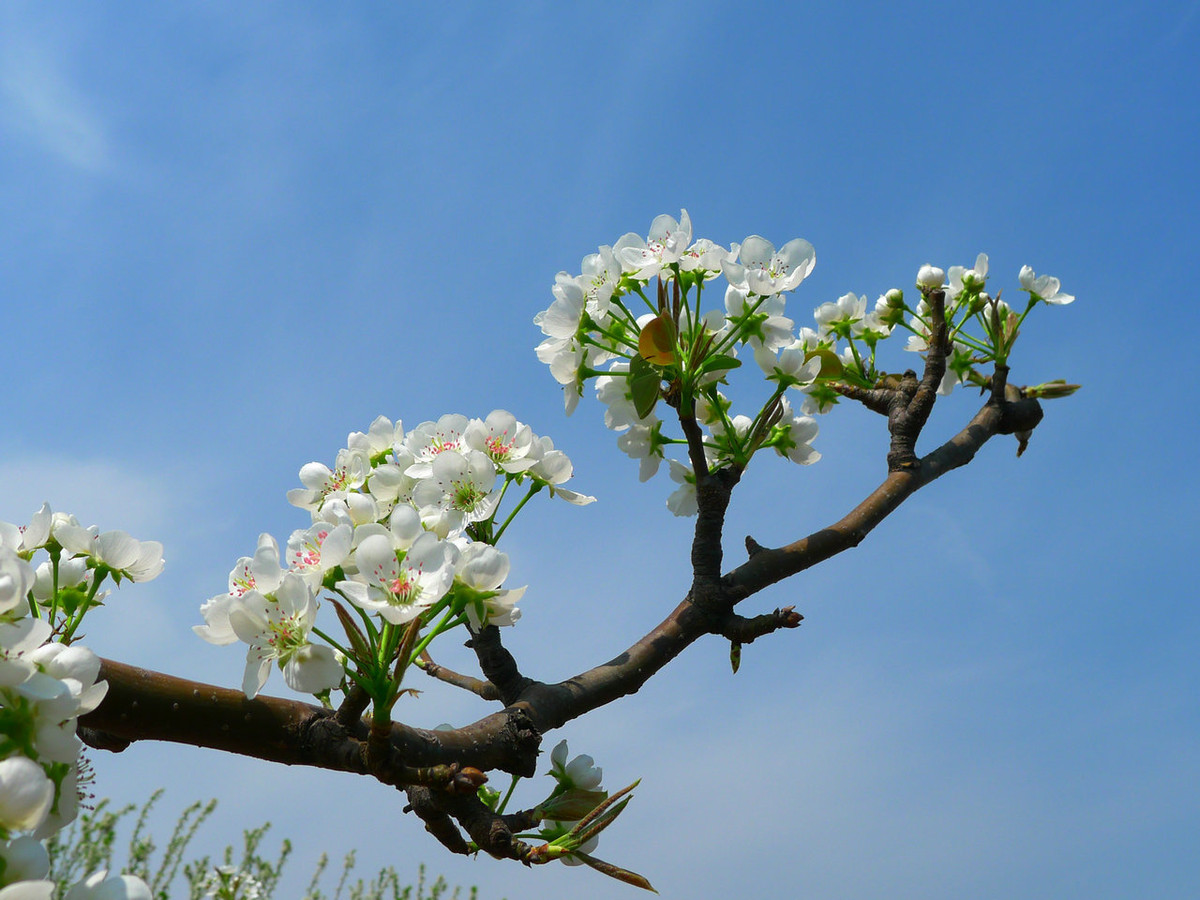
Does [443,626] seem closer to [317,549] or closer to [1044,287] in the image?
[317,549]

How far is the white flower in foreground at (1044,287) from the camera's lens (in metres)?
2.86

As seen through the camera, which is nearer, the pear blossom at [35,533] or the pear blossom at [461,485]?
the pear blossom at [35,533]

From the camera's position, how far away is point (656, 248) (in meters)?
1.59

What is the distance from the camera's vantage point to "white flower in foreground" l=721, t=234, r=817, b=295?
5.19 ft

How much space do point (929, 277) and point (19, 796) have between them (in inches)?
105

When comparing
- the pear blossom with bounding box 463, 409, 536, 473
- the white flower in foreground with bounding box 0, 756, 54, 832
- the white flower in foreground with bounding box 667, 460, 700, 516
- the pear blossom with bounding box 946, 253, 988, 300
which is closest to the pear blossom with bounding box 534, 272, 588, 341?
the pear blossom with bounding box 463, 409, 536, 473

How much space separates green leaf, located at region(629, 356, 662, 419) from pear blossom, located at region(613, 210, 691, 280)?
16cm

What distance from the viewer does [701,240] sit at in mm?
1595

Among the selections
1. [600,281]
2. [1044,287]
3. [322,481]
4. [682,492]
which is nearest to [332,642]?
[322,481]

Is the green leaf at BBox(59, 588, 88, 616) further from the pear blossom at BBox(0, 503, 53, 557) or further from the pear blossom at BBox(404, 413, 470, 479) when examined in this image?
the pear blossom at BBox(404, 413, 470, 479)

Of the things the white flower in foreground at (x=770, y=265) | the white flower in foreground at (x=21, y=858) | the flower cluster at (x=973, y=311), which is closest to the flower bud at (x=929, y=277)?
the flower cluster at (x=973, y=311)

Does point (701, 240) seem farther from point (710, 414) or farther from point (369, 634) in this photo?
point (369, 634)

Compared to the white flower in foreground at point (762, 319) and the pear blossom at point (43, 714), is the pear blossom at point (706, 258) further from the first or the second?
the pear blossom at point (43, 714)

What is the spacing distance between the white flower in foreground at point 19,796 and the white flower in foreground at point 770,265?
1.26 m
